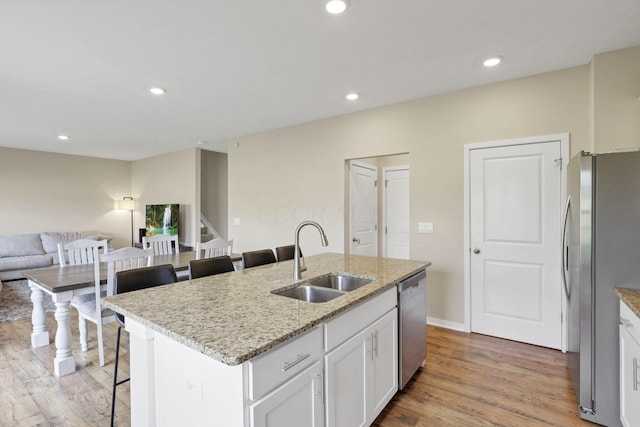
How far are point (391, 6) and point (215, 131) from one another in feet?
12.7

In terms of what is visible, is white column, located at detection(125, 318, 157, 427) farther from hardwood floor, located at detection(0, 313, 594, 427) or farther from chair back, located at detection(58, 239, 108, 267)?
chair back, located at detection(58, 239, 108, 267)

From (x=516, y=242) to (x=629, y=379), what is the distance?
5.31 ft

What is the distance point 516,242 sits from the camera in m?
3.17

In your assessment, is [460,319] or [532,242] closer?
[532,242]

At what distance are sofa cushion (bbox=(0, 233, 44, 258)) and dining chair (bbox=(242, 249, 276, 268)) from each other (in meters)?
6.22

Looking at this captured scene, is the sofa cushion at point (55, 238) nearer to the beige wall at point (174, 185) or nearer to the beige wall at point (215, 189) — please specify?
the beige wall at point (174, 185)

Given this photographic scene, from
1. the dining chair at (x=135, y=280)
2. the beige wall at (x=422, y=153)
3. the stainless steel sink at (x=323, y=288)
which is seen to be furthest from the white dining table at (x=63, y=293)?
the beige wall at (x=422, y=153)

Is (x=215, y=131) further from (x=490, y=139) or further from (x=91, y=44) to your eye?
(x=490, y=139)

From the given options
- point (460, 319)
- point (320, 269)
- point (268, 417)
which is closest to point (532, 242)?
point (460, 319)

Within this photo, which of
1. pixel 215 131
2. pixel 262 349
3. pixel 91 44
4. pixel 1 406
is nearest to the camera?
pixel 262 349

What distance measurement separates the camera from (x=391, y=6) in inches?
78.7

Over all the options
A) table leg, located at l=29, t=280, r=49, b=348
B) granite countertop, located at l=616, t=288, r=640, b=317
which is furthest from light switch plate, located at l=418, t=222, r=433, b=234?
table leg, located at l=29, t=280, r=49, b=348

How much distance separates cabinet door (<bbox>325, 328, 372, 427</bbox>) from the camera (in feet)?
4.85

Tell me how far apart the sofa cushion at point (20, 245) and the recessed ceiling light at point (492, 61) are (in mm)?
8273
